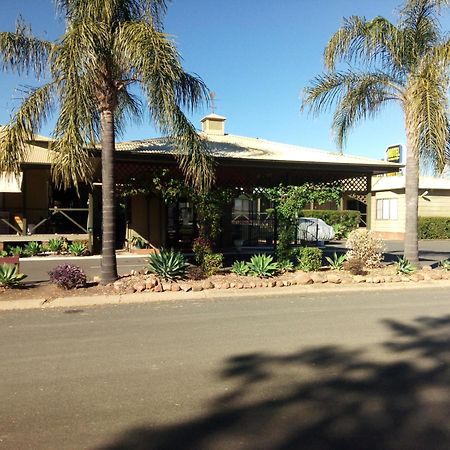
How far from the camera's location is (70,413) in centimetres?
396

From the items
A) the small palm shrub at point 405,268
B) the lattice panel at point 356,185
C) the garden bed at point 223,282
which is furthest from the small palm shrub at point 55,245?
the small palm shrub at point 405,268

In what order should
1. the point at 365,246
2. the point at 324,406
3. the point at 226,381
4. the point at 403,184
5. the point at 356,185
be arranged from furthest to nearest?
the point at 403,184, the point at 356,185, the point at 365,246, the point at 226,381, the point at 324,406

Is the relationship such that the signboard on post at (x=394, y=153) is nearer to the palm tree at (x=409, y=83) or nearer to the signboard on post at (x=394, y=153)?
the signboard on post at (x=394, y=153)

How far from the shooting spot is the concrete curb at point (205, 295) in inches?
356

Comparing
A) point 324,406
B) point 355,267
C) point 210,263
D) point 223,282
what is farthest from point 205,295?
point 324,406

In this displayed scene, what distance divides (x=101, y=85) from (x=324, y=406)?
821cm

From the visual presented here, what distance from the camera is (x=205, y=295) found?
1005 cm

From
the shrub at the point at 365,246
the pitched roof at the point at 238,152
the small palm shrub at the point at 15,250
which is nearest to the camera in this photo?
the shrub at the point at 365,246

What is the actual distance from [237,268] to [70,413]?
8.23 meters

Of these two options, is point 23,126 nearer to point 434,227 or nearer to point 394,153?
point 434,227

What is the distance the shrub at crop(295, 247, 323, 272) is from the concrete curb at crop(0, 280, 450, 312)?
1.30m

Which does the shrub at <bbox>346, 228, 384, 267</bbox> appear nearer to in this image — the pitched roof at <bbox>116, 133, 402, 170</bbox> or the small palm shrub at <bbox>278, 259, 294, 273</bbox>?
the small palm shrub at <bbox>278, 259, 294, 273</bbox>

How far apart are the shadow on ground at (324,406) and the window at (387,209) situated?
28.2m

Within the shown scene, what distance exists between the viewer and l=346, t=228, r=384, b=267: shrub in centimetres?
1293
